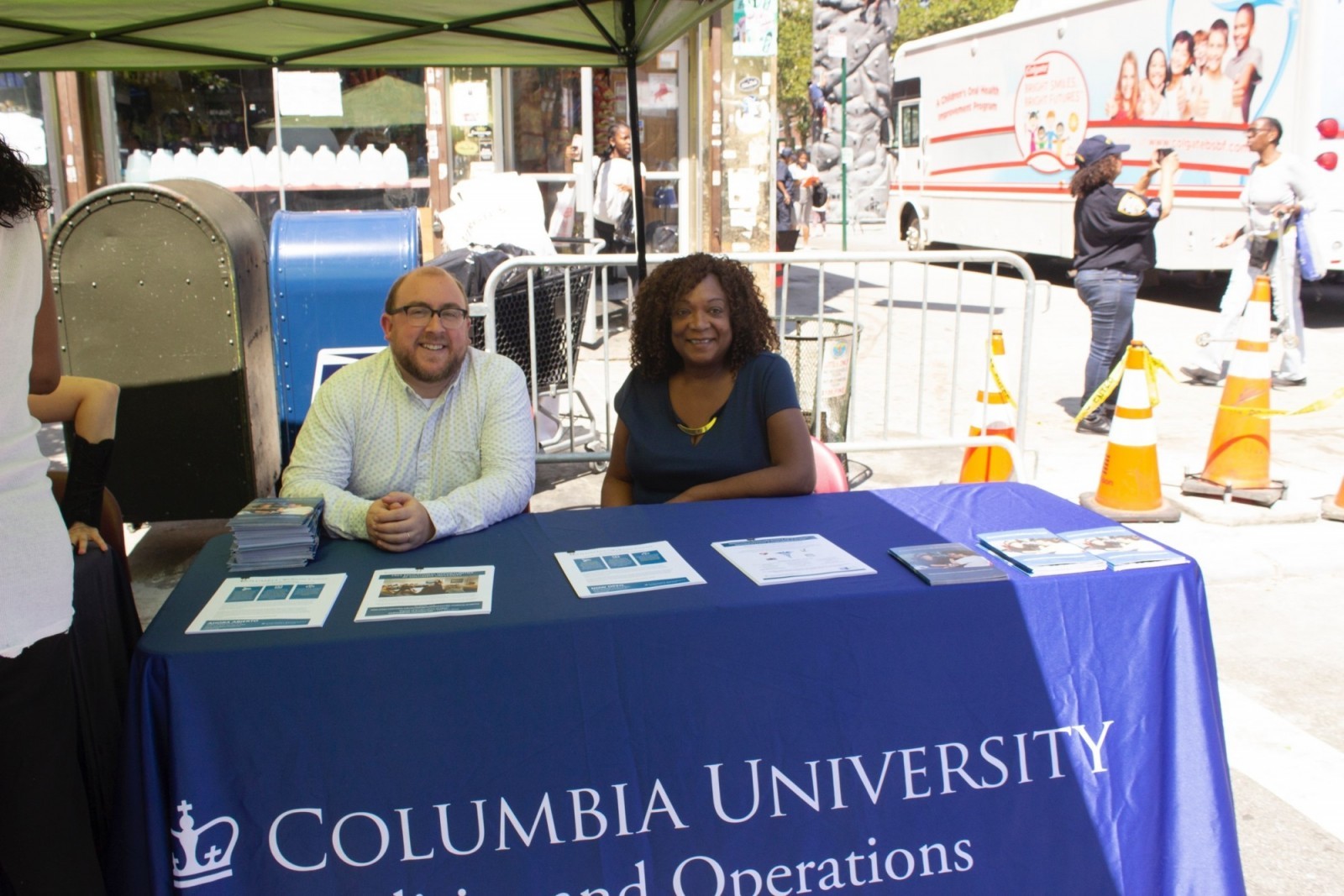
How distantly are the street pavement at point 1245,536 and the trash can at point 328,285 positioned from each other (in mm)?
985

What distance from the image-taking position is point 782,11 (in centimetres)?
3978

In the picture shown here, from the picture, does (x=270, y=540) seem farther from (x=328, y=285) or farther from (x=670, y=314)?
(x=328, y=285)

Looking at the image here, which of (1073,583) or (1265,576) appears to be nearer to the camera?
(1073,583)

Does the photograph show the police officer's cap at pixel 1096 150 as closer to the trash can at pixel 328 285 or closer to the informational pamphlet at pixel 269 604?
the trash can at pixel 328 285

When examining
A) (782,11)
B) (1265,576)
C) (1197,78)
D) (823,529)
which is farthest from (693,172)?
(782,11)

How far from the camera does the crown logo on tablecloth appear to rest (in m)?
2.05

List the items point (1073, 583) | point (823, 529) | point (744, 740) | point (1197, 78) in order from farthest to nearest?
point (1197, 78), point (823, 529), point (1073, 583), point (744, 740)

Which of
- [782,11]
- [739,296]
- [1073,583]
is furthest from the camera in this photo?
[782,11]

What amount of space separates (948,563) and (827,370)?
3137 millimetres

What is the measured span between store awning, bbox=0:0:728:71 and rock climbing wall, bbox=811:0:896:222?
33112 mm

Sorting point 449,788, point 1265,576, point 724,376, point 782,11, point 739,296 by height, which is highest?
point 782,11

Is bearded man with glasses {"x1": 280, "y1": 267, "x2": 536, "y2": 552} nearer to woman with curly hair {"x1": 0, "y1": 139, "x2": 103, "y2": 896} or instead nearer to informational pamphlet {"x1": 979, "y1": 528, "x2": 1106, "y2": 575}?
woman with curly hair {"x1": 0, "y1": 139, "x2": 103, "y2": 896}

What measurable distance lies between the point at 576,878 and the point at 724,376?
1633 millimetres

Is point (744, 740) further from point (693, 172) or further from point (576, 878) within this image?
point (693, 172)
